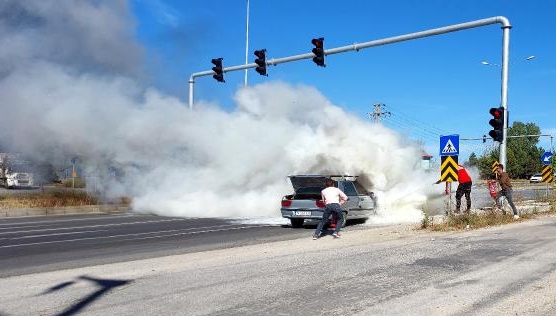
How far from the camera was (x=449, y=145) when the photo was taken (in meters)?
17.1

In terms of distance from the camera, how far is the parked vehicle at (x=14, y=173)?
880 inches

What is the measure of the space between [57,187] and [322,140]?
13392mm

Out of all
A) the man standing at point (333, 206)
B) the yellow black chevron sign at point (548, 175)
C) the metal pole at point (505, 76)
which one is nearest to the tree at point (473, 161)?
the yellow black chevron sign at point (548, 175)

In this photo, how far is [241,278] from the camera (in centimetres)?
800

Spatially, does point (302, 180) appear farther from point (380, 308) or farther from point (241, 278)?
point (380, 308)

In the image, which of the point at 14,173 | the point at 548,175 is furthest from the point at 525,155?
the point at 14,173

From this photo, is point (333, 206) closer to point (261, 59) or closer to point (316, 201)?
point (316, 201)

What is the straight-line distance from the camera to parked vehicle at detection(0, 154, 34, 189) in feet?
73.4

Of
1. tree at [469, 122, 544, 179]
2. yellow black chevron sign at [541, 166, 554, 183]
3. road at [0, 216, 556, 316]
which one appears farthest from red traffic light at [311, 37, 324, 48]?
tree at [469, 122, 544, 179]

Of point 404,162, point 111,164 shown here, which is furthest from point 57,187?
point 404,162

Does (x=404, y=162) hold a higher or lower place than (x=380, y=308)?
higher

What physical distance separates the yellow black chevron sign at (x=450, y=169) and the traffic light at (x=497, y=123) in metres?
1.78

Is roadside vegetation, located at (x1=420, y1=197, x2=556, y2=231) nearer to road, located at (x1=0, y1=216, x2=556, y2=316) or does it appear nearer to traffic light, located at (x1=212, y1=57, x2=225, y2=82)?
road, located at (x1=0, y1=216, x2=556, y2=316)

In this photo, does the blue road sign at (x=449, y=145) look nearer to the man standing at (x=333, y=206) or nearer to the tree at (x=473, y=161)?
the man standing at (x=333, y=206)
